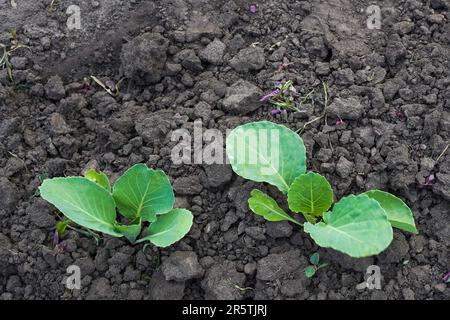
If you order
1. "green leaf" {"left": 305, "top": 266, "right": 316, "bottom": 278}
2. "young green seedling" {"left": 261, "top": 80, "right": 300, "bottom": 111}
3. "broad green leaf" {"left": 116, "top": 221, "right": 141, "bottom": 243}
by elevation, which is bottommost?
"green leaf" {"left": 305, "top": 266, "right": 316, "bottom": 278}

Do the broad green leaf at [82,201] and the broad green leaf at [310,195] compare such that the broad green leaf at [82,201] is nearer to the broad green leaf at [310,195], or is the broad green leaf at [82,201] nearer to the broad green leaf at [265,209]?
the broad green leaf at [265,209]

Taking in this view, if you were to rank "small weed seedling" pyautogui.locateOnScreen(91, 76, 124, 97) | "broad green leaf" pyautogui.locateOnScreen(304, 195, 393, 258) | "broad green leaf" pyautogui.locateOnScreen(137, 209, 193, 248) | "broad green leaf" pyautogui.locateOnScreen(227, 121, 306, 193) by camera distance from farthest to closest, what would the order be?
"small weed seedling" pyautogui.locateOnScreen(91, 76, 124, 97), "broad green leaf" pyautogui.locateOnScreen(227, 121, 306, 193), "broad green leaf" pyautogui.locateOnScreen(137, 209, 193, 248), "broad green leaf" pyautogui.locateOnScreen(304, 195, 393, 258)

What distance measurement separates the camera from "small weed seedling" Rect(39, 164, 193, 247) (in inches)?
79.4

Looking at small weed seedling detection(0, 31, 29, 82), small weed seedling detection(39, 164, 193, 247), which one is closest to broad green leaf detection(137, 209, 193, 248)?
small weed seedling detection(39, 164, 193, 247)

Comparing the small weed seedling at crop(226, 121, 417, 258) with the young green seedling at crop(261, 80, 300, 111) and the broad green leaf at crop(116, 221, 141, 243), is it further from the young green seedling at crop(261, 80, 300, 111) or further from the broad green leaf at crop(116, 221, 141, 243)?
the broad green leaf at crop(116, 221, 141, 243)

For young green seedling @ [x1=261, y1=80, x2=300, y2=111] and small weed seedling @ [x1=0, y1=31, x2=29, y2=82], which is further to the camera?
small weed seedling @ [x1=0, y1=31, x2=29, y2=82]

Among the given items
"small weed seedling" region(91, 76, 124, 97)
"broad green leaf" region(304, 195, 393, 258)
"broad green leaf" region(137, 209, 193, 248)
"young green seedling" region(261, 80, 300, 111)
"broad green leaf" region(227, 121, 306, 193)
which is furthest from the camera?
"small weed seedling" region(91, 76, 124, 97)

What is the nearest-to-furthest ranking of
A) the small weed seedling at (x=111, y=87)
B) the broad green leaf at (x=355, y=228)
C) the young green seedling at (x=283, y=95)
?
the broad green leaf at (x=355, y=228) < the young green seedling at (x=283, y=95) < the small weed seedling at (x=111, y=87)

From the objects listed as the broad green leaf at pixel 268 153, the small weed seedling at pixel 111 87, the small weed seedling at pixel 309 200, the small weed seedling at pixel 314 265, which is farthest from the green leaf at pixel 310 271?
the small weed seedling at pixel 111 87

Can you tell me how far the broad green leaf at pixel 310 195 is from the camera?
2.03 metres

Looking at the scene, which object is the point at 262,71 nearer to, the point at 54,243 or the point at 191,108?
the point at 191,108

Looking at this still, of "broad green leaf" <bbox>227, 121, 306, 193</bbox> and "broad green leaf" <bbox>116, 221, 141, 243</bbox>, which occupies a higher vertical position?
"broad green leaf" <bbox>227, 121, 306, 193</bbox>

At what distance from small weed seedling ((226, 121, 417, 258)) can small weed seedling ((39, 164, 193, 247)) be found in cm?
26

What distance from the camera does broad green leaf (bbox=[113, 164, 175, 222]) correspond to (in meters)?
2.06
